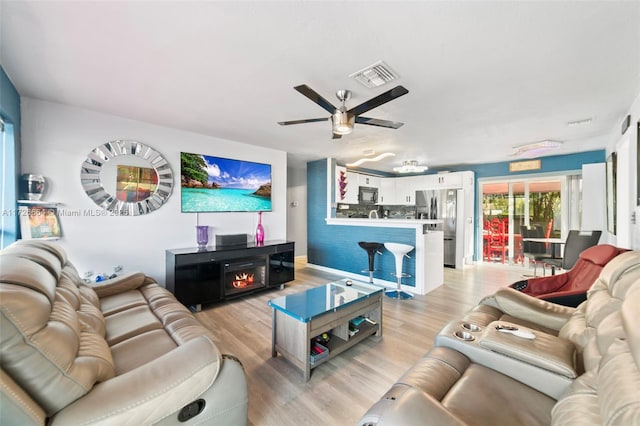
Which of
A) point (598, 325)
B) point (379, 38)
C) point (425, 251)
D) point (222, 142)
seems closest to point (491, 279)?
point (425, 251)

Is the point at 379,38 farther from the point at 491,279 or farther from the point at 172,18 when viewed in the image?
the point at 491,279

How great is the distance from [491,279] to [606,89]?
3473 millimetres

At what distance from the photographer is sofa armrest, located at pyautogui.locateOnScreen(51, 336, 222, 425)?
37.5 inches

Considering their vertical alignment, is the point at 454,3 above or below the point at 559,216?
above

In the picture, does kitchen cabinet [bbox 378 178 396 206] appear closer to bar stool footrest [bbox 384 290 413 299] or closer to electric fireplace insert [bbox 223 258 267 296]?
bar stool footrest [bbox 384 290 413 299]

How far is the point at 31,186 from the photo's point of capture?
2.54 metres

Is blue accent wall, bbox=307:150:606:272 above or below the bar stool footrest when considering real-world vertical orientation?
above

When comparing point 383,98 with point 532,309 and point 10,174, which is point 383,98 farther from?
point 10,174

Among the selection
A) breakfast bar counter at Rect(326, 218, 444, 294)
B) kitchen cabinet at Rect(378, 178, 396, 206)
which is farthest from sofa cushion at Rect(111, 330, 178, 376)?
kitchen cabinet at Rect(378, 178, 396, 206)

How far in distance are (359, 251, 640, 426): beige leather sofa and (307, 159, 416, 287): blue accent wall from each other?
2.52 metres

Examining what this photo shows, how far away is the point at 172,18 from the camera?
1.53 metres

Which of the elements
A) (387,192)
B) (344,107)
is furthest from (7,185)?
(387,192)

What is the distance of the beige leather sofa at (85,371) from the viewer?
0.86 metres

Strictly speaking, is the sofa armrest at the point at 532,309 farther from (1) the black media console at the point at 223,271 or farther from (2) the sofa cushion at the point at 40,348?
(1) the black media console at the point at 223,271
